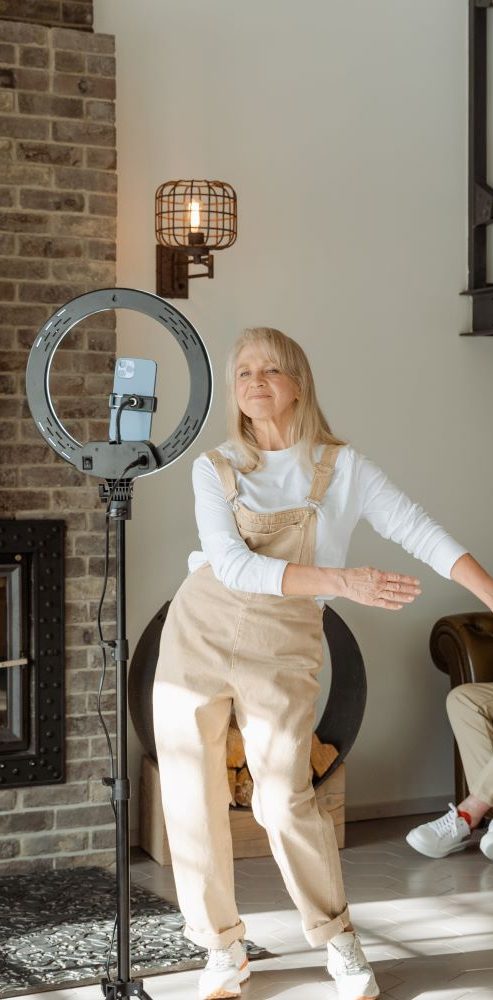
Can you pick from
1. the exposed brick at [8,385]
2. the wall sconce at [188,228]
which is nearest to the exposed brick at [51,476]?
the exposed brick at [8,385]

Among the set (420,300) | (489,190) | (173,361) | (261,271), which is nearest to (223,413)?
(173,361)

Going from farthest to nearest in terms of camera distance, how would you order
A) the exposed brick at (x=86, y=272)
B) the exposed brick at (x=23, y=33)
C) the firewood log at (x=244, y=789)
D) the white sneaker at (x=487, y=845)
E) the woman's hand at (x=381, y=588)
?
the firewood log at (x=244, y=789), the white sneaker at (x=487, y=845), the exposed brick at (x=86, y=272), the exposed brick at (x=23, y=33), the woman's hand at (x=381, y=588)

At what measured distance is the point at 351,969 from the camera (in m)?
3.20

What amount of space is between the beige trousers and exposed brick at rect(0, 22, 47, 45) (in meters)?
2.71

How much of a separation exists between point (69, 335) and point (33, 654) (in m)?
1.08

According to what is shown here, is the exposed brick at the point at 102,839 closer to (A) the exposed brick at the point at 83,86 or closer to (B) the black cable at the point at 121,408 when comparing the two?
(B) the black cable at the point at 121,408

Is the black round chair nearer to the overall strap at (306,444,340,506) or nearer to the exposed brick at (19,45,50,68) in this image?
the overall strap at (306,444,340,506)

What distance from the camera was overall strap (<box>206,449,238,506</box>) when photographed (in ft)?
10.4

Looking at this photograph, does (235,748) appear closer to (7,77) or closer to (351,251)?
(351,251)

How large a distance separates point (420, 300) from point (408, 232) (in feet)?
0.93

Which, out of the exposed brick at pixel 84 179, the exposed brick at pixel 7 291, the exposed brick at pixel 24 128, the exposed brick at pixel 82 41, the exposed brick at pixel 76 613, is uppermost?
the exposed brick at pixel 82 41

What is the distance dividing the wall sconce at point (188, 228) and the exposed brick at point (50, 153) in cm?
38

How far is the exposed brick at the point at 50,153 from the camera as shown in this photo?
4.27 meters

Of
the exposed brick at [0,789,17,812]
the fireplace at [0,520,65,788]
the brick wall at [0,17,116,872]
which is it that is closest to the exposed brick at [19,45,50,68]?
the brick wall at [0,17,116,872]
